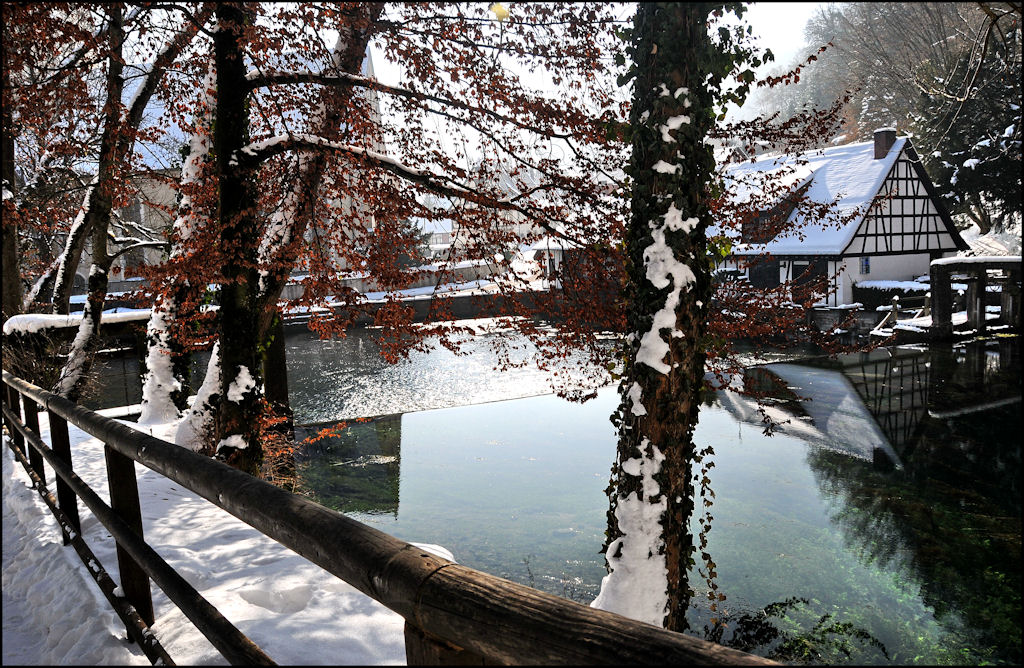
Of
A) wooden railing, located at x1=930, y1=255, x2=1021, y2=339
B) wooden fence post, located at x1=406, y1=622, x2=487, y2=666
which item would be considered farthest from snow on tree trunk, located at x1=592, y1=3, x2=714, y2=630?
→ wooden railing, located at x1=930, y1=255, x2=1021, y2=339

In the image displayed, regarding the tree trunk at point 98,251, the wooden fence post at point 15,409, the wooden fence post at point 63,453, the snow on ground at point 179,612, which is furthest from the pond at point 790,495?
the wooden fence post at point 63,453

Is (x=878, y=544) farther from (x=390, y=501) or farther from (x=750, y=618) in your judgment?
(x=390, y=501)

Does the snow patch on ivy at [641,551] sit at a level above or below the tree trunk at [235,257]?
below

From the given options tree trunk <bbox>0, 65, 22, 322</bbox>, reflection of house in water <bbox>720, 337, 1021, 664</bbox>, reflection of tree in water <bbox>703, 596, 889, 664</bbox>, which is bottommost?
reflection of tree in water <bbox>703, 596, 889, 664</bbox>

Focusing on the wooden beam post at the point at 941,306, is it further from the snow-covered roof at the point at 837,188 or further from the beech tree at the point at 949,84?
the snow-covered roof at the point at 837,188

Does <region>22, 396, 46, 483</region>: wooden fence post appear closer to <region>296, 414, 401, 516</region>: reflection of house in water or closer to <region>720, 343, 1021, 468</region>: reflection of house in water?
<region>296, 414, 401, 516</region>: reflection of house in water

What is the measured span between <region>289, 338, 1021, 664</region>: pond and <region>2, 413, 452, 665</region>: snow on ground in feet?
13.4

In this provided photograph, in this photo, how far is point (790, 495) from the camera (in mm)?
10805

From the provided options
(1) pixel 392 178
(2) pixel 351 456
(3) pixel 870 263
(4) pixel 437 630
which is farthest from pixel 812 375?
(4) pixel 437 630

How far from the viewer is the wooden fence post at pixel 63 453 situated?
3695 mm

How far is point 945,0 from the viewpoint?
27.2 meters

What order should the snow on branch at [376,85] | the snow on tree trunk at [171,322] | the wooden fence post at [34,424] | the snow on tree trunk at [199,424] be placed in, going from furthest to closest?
the snow on tree trunk at [199,424] → the snow on tree trunk at [171,322] → the snow on branch at [376,85] → the wooden fence post at [34,424]

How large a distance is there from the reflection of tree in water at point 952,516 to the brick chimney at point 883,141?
15110 mm

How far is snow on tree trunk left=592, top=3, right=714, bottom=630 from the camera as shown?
4.75 m
